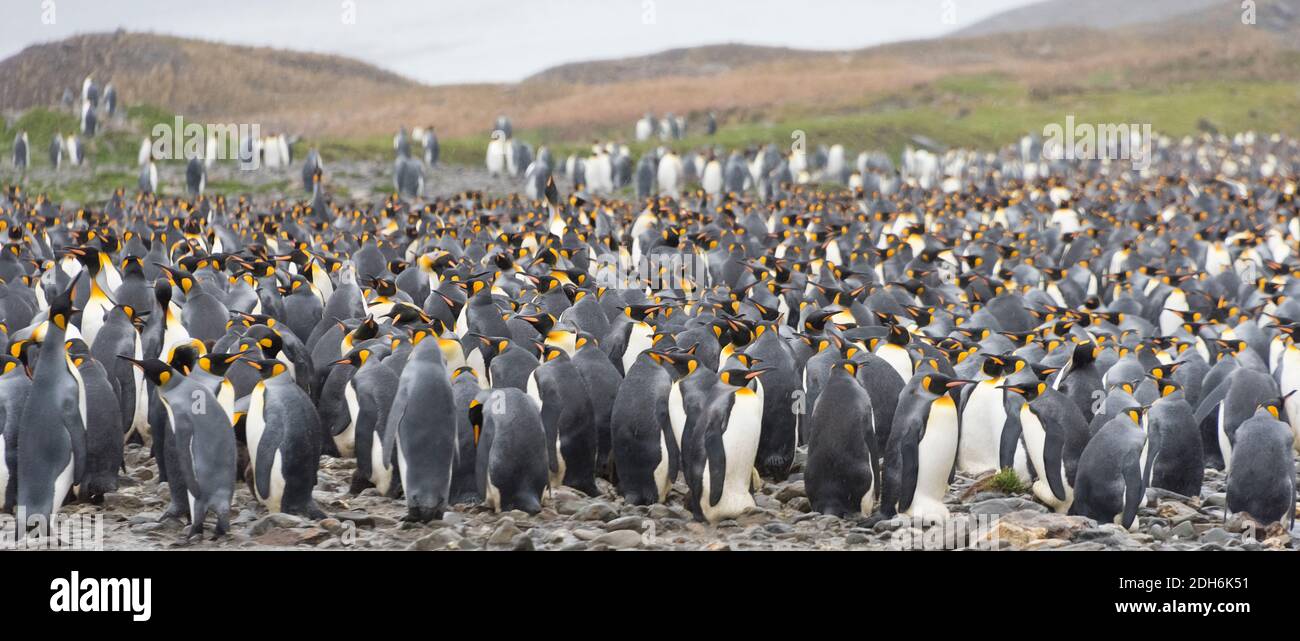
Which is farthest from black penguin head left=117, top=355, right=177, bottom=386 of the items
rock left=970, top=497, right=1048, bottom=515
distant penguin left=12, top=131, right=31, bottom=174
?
distant penguin left=12, top=131, right=31, bottom=174

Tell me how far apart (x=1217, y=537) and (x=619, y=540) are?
294 cm

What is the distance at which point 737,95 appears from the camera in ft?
141

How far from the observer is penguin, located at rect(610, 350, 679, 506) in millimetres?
6477

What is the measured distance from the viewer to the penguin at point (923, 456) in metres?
6.30

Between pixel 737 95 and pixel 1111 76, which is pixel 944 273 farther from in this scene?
pixel 1111 76

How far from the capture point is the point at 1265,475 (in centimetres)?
623

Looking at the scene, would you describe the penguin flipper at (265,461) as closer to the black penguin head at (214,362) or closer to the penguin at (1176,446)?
the black penguin head at (214,362)

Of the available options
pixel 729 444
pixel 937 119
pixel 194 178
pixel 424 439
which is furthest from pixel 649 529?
pixel 937 119

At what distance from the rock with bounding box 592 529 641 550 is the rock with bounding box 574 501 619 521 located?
1.28 ft

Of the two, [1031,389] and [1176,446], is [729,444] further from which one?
[1176,446]

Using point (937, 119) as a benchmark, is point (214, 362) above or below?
below

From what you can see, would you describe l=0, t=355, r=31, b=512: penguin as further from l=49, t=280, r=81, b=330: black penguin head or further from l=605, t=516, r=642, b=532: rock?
l=605, t=516, r=642, b=532: rock

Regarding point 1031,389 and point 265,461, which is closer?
point 265,461
